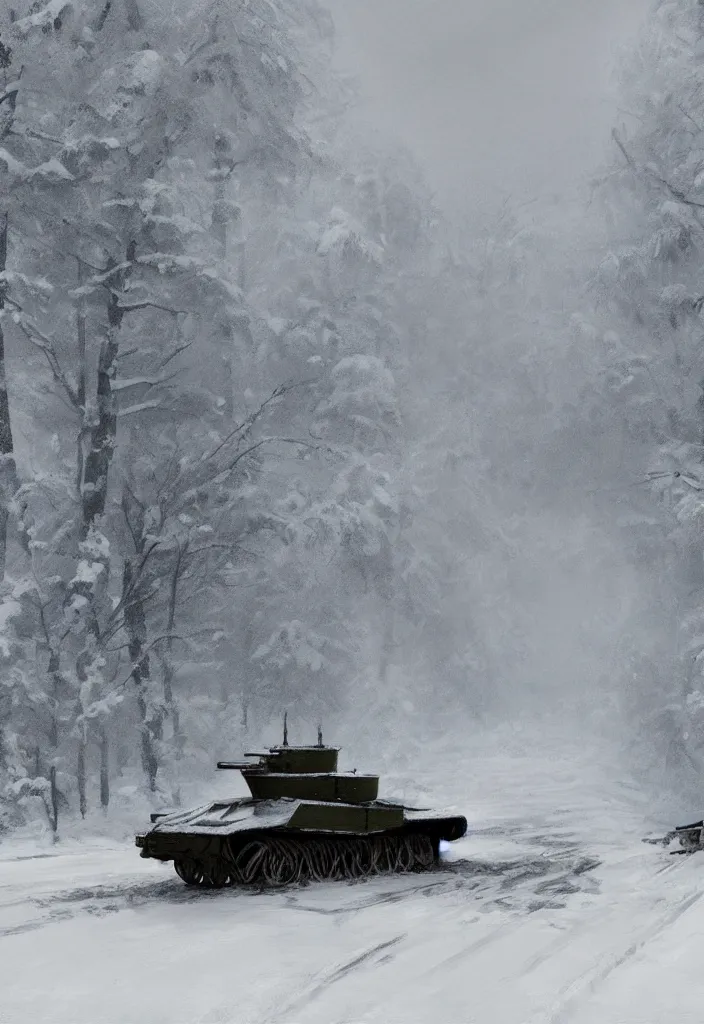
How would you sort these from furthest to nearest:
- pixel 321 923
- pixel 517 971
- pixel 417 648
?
pixel 417 648 → pixel 321 923 → pixel 517 971

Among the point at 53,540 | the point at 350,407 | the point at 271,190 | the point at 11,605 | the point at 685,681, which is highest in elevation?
the point at 271,190

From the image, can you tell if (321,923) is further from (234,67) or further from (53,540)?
(234,67)

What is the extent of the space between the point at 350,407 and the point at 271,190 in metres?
5.83

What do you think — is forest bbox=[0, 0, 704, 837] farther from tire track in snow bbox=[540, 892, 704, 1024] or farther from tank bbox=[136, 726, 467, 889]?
tire track in snow bbox=[540, 892, 704, 1024]

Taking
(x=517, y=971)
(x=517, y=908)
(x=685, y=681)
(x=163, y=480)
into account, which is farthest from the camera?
(x=163, y=480)

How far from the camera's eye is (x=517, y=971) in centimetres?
709

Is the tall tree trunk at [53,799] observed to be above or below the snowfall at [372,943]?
above

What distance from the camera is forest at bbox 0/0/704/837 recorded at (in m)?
19.0

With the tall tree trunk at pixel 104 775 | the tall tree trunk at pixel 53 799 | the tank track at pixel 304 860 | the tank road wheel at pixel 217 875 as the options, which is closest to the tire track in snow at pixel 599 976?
the tank track at pixel 304 860

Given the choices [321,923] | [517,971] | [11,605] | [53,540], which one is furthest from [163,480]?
[517,971]

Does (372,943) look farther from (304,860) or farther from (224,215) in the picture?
(224,215)

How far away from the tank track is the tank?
1cm

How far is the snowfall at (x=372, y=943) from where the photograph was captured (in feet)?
20.4

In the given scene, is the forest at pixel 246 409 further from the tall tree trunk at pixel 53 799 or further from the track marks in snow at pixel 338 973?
the track marks in snow at pixel 338 973
